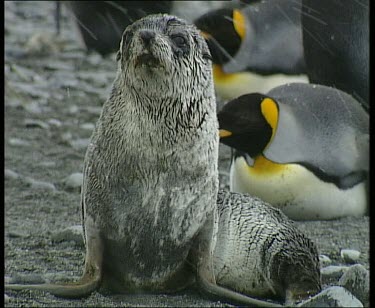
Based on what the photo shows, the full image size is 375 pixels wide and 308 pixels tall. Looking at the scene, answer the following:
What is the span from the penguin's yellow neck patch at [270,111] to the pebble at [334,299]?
1.26 metres

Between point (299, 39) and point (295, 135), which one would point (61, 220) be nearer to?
point (295, 135)

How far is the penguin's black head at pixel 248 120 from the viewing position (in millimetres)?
3434

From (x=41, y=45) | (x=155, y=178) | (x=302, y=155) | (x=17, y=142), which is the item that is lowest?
(x=41, y=45)

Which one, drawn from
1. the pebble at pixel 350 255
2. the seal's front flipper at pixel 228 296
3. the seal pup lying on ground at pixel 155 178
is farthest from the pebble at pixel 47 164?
the seal's front flipper at pixel 228 296

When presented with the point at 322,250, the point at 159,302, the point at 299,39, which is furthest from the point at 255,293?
the point at 299,39

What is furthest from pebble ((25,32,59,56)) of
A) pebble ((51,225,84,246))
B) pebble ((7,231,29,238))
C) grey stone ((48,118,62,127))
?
pebble ((51,225,84,246))

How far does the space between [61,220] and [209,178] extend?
116 cm

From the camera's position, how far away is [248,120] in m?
3.48

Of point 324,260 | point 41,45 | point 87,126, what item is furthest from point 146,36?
point 41,45

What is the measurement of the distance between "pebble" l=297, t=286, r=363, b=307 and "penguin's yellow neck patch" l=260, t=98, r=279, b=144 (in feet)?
4.15

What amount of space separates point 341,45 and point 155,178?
254cm

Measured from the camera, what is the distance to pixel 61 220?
330 cm

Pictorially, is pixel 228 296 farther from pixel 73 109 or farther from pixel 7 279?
pixel 73 109

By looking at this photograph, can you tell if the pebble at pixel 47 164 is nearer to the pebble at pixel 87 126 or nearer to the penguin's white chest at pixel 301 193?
the pebble at pixel 87 126
